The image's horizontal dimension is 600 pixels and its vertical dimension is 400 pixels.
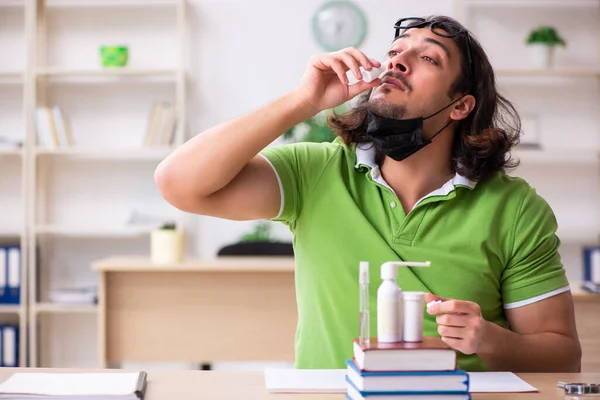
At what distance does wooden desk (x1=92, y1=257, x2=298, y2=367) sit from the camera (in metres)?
3.48

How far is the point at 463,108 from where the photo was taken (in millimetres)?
1817

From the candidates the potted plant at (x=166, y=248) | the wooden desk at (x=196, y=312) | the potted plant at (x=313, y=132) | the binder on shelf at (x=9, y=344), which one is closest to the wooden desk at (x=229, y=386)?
the wooden desk at (x=196, y=312)

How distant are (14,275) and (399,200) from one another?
11.4 feet

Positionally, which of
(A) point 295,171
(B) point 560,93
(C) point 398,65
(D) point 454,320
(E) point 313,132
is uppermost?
(B) point 560,93

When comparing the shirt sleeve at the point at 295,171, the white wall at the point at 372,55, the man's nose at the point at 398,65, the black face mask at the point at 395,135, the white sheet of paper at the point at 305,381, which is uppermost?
the white wall at the point at 372,55

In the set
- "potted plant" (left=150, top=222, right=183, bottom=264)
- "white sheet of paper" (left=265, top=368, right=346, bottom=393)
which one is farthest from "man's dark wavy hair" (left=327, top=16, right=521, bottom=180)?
"potted plant" (left=150, top=222, right=183, bottom=264)

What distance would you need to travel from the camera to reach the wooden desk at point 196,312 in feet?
11.4

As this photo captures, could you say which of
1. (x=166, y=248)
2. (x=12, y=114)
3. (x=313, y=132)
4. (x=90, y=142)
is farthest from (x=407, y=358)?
(x=12, y=114)

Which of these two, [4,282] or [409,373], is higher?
[409,373]

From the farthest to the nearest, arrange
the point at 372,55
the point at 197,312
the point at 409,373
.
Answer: the point at 372,55, the point at 197,312, the point at 409,373

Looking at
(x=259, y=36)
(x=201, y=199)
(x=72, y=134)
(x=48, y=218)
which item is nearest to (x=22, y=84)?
(x=72, y=134)

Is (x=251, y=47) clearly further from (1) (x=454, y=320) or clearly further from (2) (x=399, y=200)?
(1) (x=454, y=320)

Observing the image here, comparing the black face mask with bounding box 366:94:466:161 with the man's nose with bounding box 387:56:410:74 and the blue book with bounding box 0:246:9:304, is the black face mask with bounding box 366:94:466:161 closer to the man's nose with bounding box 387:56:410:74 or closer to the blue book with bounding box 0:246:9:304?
the man's nose with bounding box 387:56:410:74

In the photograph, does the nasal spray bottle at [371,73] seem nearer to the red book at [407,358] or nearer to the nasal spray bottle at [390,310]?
the nasal spray bottle at [390,310]
